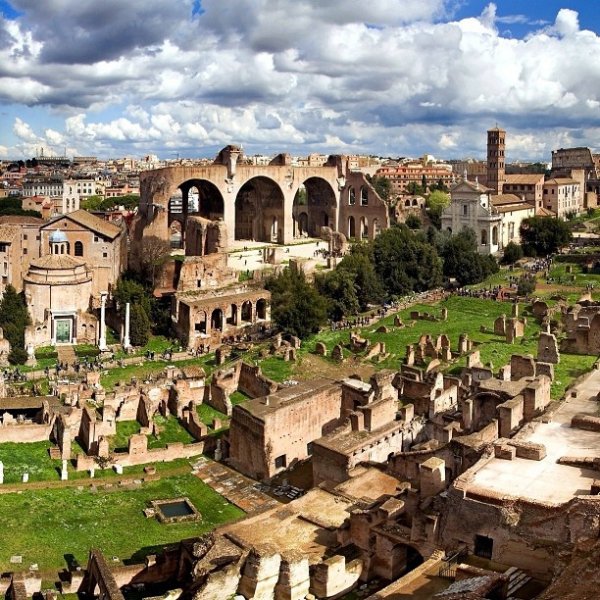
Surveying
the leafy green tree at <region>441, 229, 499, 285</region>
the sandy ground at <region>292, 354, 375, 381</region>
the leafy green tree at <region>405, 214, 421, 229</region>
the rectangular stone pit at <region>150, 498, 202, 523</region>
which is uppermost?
the leafy green tree at <region>405, 214, 421, 229</region>

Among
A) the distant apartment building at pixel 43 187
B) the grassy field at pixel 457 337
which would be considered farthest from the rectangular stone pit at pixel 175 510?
the distant apartment building at pixel 43 187

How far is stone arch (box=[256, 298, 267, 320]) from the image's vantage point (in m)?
43.7

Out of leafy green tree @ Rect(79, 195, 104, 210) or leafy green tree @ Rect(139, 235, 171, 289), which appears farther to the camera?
leafy green tree @ Rect(79, 195, 104, 210)

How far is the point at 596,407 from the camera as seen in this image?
69.3ft

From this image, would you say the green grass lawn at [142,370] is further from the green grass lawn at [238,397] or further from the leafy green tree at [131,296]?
the leafy green tree at [131,296]

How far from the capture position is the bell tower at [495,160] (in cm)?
8088

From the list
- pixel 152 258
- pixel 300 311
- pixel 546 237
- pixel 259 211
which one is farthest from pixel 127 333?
pixel 546 237

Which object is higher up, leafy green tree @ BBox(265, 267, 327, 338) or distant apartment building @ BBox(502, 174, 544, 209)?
distant apartment building @ BBox(502, 174, 544, 209)

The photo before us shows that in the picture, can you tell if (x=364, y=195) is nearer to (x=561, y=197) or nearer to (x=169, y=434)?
(x=561, y=197)

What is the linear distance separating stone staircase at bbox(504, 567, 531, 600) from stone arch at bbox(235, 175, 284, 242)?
47.7 meters

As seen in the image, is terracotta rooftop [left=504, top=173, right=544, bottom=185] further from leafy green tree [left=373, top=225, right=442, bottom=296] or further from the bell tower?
leafy green tree [left=373, top=225, right=442, bottom=296]

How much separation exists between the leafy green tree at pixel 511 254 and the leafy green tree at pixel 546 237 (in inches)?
58.9

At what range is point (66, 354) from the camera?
37.0 metres

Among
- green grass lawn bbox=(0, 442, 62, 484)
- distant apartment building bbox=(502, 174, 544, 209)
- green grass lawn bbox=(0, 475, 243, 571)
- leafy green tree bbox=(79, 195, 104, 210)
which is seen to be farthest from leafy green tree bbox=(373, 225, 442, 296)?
leafy green tree bbox=(79, 195, 104, 210)
